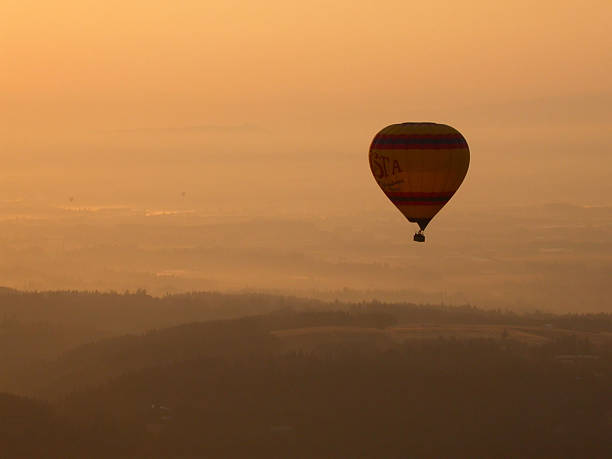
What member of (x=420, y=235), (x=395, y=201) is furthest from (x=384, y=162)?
(x=420, y=235)

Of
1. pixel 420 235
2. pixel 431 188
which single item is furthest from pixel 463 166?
pixel 420 235

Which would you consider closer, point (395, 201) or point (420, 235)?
point (420, 235)

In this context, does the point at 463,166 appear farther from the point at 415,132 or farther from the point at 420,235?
the point at 420,235

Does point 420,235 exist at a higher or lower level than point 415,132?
lower
